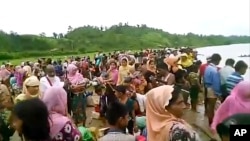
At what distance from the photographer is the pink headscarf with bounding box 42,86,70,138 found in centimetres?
395

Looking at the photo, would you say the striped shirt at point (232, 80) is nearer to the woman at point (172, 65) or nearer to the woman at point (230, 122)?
the woman at point (172, 65)

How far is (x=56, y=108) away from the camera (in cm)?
420

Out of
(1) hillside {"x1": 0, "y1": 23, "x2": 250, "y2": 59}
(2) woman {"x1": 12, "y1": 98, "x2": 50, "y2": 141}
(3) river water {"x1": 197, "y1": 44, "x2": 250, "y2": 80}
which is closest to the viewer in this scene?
(2) woman {"x1": 12, "y1": 98, "x2": 50, "y2": 141}

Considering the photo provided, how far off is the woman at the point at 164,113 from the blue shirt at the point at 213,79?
481cm

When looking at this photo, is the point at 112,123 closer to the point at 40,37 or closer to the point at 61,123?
the point at 61,123

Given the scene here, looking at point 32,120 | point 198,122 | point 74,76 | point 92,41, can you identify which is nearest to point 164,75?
point 198,122

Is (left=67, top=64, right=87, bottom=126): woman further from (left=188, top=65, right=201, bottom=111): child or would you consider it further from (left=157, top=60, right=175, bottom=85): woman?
(left=188, top=65, right=201, bottom=111): child

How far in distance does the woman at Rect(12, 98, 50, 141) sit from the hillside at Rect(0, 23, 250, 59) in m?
50.5

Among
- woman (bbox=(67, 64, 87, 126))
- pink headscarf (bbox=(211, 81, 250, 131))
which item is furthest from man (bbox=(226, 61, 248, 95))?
woman (bbox=(67, 64, 87, 126))

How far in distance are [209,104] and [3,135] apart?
4.66 meters

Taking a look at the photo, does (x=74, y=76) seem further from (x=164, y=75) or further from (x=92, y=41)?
(x=92, y=41)

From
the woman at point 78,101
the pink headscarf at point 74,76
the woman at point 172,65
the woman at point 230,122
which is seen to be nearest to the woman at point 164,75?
the woman at point 172,65

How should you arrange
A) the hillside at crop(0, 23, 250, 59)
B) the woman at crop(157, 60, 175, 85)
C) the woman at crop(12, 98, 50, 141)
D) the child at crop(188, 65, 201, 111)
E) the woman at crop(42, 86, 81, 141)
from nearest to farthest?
the woman at crop(12, 98, 50, 141)
the woman at crop(42, 86, 81, 141)
the woman at crop(157, 60, 175, 85)
the child at crop(188, 65, 201, 111)
the hillside at crop(0, 23, 250, 59)

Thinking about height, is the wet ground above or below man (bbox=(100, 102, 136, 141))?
below
